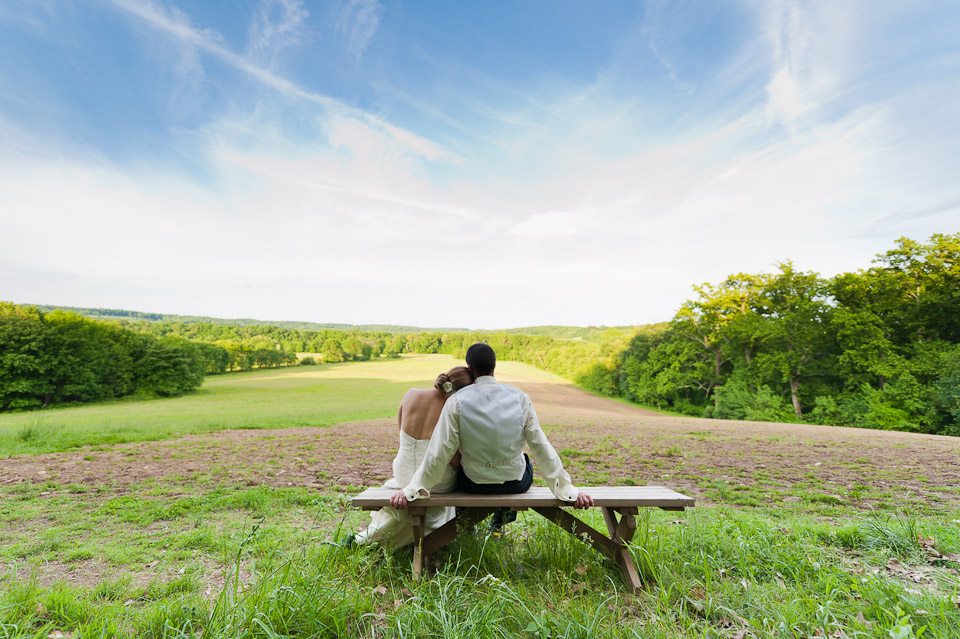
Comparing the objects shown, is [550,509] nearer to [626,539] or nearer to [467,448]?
[626,539]

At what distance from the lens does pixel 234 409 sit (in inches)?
1127

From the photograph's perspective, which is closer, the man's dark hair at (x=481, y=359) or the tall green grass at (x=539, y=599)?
the tall green grass at (x=539, y=599)

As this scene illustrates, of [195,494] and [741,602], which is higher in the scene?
[741,602]

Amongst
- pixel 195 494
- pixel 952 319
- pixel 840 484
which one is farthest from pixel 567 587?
pixel 952 319

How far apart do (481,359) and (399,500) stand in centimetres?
124

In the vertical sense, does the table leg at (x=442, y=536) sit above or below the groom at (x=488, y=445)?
below

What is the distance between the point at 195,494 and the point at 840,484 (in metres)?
11.3

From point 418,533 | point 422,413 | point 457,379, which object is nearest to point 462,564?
point 418,533

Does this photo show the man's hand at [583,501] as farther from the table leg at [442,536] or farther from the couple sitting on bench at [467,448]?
the table leg at [442,536]

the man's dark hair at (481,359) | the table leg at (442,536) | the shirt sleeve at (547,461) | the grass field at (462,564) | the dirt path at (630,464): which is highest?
the man's dark hair at (481,359)

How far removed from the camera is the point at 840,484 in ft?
25.3

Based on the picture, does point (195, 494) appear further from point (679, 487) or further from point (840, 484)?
point (840, 484)

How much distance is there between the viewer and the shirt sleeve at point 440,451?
3193 mm

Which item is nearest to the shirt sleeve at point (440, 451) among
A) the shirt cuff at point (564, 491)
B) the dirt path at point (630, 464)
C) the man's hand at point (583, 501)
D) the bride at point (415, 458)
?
the bride at point (415, 458)
